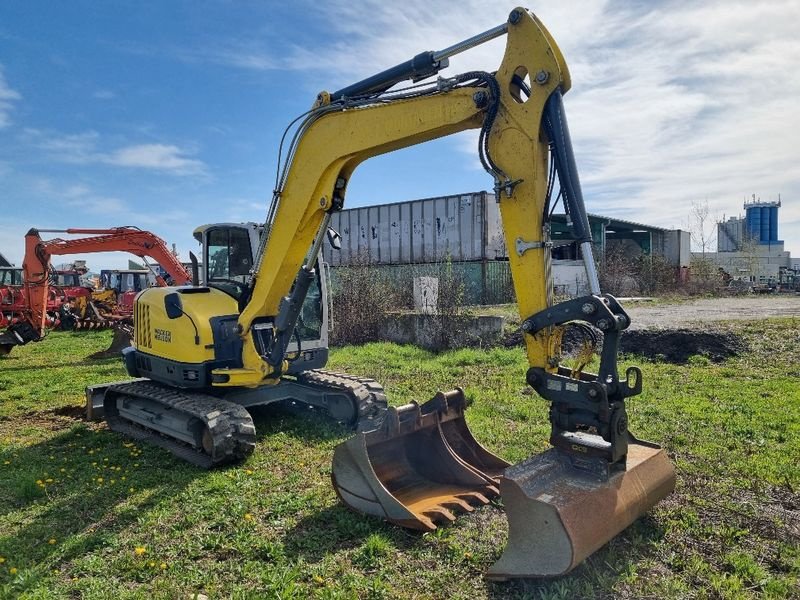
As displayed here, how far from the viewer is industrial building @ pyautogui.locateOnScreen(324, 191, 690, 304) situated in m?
22.6

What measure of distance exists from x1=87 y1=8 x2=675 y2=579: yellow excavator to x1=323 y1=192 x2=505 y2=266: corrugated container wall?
14.1 m

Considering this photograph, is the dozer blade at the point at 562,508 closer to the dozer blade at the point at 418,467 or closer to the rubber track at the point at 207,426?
the dozer blade at the point at 418,467

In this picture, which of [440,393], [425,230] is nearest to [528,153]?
[440,393]

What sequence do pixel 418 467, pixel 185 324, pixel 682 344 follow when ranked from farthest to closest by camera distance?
1. pixel 682 344
2. pixel 185 324
3. pixel 418 467

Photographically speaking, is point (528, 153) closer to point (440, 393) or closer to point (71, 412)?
point (440, 393)

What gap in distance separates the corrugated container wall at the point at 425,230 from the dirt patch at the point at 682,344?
387 inches

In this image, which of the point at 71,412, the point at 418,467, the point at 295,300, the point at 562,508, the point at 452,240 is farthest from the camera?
the point at 452,240

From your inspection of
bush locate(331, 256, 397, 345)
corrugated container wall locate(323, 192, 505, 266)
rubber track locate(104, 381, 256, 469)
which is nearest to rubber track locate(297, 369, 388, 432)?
rubber track locate(104, 381, 256, 469)

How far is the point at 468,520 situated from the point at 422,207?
22.3 metres

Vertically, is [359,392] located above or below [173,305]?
below

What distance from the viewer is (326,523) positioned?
14.8 feet

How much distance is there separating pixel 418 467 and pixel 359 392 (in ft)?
6.16

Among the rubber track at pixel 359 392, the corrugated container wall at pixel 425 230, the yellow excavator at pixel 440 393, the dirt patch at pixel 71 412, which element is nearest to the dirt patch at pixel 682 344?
the rubber track at pixel 359 392

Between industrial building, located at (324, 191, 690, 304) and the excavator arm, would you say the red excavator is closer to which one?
industrial building, located at (324, 191, 690, 304)
